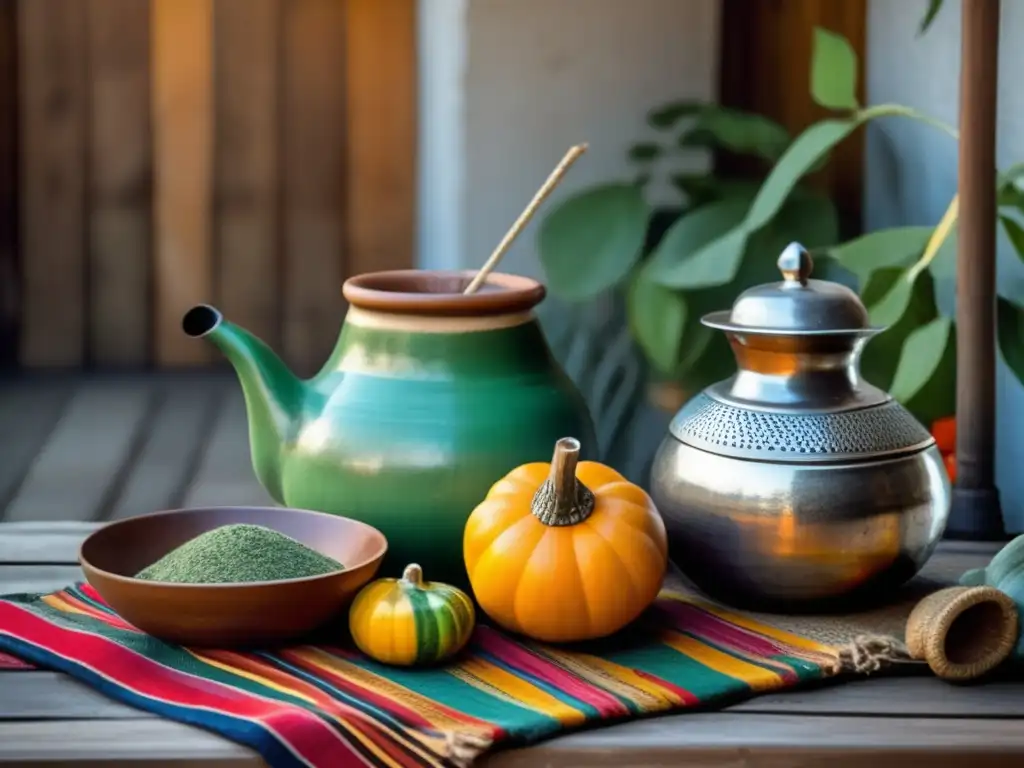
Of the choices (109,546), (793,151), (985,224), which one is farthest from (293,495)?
(793,151)

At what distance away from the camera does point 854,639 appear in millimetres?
880

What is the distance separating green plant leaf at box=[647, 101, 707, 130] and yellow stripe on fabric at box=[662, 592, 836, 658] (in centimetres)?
126

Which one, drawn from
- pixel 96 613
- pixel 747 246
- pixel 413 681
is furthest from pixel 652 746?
pixel 747 246

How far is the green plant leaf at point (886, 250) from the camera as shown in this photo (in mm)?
1583

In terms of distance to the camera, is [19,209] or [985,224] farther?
[19,209]

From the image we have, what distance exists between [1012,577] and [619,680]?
0.24m

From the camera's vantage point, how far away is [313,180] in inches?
116

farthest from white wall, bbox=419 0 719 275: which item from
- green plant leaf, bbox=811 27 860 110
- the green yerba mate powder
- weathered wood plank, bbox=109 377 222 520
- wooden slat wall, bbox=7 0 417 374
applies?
the green yerba mate powder

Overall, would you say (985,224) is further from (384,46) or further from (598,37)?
(384,46)

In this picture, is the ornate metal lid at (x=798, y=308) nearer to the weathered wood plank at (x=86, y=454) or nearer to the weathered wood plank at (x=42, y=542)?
the weathered wood plank at (x=42, y=542)

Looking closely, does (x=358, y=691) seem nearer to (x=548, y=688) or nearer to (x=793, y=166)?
(x=548, y=688)

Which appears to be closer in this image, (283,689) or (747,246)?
(283,689)

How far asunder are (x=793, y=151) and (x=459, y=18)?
659 millimetres

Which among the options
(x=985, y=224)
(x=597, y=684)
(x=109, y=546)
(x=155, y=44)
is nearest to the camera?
(x=597, y=684)
